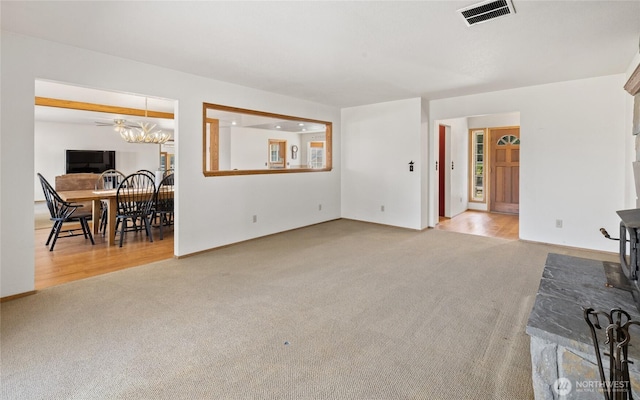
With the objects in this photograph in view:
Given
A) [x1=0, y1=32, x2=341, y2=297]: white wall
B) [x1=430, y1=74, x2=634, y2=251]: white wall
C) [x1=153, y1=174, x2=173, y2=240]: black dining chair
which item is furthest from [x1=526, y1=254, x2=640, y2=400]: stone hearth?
[x1=153, y1=174, x2=173, y2=240]: black dining chair

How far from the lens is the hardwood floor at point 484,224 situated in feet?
17.6

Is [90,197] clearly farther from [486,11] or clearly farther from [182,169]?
[486,11]

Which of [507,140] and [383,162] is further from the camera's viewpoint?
[507,140]

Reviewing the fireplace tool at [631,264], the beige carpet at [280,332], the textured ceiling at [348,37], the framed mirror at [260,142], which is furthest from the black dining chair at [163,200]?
the fireplace tool at [631,264]

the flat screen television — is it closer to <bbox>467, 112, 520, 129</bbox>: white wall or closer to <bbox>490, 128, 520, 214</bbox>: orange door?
<bbox>467, 112, 520, 129</bbox>: white wall

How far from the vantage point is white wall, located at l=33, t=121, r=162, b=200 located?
343 inches

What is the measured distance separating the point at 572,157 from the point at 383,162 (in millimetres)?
2771

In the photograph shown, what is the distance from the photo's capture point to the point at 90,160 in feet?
30.6

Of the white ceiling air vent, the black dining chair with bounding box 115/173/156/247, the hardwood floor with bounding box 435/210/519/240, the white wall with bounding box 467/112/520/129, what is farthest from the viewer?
the white wall with bounding box 467/112/520/129

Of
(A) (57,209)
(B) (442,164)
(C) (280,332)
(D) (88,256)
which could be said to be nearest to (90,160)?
(A) (57,209)

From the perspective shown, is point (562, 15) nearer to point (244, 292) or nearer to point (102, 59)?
point (244, 292)

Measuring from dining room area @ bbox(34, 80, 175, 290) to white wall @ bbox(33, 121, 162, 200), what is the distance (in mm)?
22

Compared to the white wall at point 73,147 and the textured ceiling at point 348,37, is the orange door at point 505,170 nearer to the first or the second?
the textured ceiling at point 348,37

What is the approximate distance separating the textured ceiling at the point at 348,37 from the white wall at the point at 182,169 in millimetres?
186
